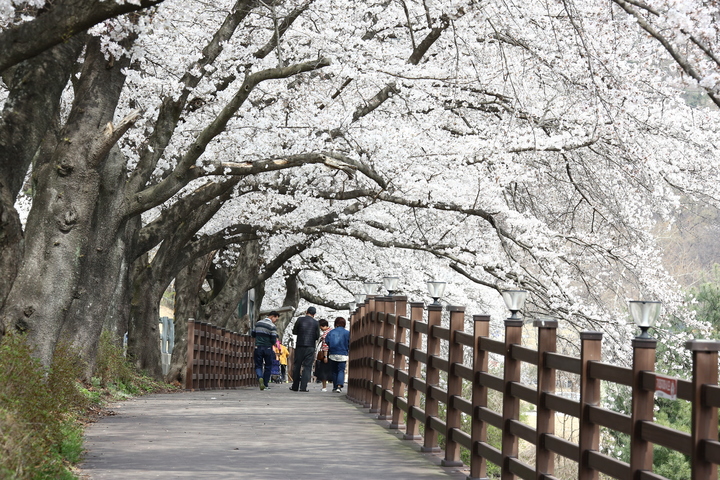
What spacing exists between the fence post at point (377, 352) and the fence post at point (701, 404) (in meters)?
7.24

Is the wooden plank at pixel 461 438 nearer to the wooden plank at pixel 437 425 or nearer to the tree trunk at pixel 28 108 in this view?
the wooden plank at pixel 437 425

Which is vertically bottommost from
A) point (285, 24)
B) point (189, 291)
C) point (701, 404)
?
point (701, 404)

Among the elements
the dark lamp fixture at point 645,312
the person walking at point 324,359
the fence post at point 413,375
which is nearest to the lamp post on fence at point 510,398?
the dark lamp fixture at point 645,312

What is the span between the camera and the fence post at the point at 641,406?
448 cm

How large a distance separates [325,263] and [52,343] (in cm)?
1783

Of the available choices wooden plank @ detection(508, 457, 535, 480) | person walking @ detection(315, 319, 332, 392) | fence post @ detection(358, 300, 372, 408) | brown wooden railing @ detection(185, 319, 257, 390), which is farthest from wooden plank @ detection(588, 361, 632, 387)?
person walking @ detection(315, 319, 332, 392)

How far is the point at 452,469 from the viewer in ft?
24.2

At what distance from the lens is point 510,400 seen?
631cm

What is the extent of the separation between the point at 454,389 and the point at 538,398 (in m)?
1.87

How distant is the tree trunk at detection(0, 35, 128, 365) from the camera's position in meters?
9.66

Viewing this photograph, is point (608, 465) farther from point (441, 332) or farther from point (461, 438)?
point (441, 332)

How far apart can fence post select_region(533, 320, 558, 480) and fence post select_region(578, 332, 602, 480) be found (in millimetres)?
488

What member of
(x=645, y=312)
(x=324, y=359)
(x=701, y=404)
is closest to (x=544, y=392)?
(x=645, y=312)

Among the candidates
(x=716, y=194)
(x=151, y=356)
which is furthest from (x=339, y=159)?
(x=151, y=356)
